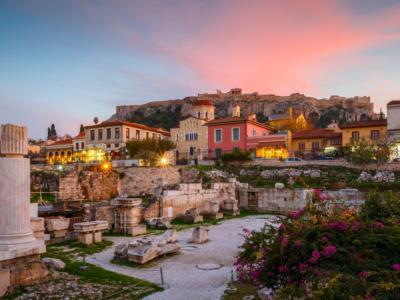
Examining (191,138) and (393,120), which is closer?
(393,120)

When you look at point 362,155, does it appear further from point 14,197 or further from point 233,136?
point 14,197

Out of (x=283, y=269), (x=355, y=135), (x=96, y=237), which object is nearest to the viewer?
(x=283, y=269)

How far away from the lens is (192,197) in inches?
968

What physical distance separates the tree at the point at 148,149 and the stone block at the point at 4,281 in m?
33.3

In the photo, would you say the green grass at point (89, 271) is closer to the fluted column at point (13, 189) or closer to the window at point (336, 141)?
the fluted column at point (13, 189)

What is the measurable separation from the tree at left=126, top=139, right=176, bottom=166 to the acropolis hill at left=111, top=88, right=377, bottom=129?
64.5 m

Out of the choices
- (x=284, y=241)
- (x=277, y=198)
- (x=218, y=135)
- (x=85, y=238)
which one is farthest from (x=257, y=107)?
(x=284, y=241)

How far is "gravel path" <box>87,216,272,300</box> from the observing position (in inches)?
346

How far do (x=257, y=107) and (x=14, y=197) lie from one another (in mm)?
119775

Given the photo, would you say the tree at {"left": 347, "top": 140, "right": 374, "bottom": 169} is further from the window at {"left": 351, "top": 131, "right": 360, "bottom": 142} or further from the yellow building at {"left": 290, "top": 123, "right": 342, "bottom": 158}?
the yellow building at {"left": 290, "top": 123, "right": 342, "bottom": 158}

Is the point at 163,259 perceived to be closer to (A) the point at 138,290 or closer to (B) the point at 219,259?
(B) the point at 219,259

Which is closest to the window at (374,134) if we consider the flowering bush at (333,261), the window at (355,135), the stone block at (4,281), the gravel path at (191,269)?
the window at (355,135)

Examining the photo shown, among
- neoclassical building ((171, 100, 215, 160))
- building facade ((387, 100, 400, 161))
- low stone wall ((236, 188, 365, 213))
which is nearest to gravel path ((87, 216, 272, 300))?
low stone wall ((236, 188, 365, 213))

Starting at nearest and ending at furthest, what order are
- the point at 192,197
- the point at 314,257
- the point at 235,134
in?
1. the point at 314,257
2. the point at 192,197
3. the point at 235,134
